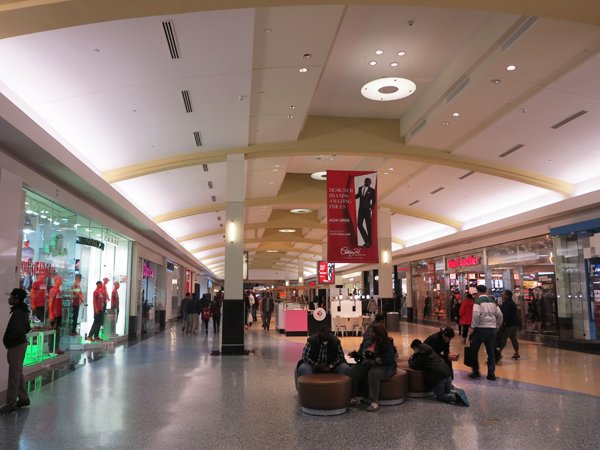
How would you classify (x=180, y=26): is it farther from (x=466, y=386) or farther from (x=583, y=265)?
(x=583, y=265)

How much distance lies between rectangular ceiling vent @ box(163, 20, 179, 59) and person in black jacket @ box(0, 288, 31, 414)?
3.98 metres

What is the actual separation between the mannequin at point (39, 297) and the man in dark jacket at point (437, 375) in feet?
23.5

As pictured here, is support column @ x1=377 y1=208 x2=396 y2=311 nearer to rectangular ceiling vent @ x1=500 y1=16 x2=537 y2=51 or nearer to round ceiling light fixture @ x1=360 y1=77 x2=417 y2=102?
round ceiling light fixture @ x1=360 y1=77 x2=417 y2=102

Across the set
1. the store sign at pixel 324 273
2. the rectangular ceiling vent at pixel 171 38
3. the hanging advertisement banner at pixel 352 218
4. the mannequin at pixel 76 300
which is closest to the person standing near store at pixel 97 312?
the mannequin at pixel 76 300

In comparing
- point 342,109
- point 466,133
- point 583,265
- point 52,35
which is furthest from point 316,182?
point 52,35

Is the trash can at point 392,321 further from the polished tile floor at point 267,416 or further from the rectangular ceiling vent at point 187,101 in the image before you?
the rectangular ceiling vent at point 187,101

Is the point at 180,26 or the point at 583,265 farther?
the point at 583,265

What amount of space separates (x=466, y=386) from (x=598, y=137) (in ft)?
22.9

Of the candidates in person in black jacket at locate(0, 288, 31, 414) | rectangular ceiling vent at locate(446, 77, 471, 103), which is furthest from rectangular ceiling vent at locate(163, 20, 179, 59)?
rectangular ceiling vent at locate(446, 77, 471, 103)

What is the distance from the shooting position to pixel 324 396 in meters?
5.39

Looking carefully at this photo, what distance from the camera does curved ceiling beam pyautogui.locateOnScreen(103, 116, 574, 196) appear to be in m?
12.3

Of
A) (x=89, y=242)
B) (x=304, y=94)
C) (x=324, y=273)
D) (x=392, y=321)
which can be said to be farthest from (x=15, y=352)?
(x=324, y=273)

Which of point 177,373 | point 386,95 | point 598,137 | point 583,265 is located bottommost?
point 177,373

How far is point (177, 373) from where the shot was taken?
851cm
